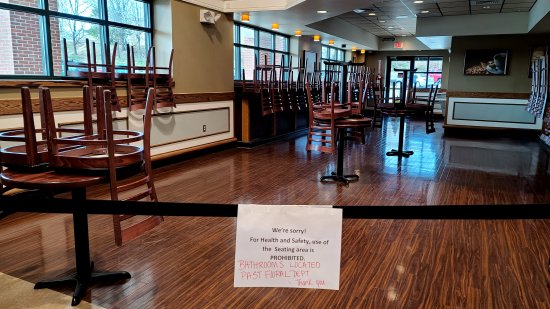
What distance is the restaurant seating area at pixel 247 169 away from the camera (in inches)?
67.2

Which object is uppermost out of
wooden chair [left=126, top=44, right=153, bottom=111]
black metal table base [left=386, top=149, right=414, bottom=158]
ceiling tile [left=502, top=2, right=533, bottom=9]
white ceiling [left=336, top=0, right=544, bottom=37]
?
white ceiling [left=336, top=0, right=544, bottom=37]

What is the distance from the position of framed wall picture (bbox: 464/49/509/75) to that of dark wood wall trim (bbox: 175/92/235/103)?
5.99 m

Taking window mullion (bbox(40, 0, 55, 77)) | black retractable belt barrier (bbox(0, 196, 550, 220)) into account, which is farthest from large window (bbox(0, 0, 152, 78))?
black retractable belt barrier (bbox(0, 196, 550, 220))

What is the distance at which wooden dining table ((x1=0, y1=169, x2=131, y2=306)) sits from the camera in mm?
1768

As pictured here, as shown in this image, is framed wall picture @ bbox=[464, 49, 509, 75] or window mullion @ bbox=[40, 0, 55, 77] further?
framed wall picture @ bbox=[464, 49, 509, 75]

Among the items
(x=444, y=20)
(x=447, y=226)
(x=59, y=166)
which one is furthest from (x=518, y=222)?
(x=444, y=20)

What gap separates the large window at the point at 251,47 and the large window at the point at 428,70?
22.8 ft

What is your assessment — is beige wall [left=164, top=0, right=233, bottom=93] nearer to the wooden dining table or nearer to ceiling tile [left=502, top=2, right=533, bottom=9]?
the wooden dining table

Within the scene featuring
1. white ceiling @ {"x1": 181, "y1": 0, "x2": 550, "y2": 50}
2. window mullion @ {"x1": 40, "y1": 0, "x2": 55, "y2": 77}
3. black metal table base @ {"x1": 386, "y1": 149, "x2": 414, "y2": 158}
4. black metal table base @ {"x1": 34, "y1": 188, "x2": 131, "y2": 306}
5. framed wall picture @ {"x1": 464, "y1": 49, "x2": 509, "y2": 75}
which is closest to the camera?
black metal table base @ {"x1": 34, "y1": 188, "x2": 131, "y2": 306}

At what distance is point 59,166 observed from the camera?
183 centimetres

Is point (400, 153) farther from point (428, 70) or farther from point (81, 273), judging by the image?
point (428, 70)

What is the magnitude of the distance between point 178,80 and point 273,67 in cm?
198

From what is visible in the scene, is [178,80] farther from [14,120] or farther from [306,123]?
[306,123]

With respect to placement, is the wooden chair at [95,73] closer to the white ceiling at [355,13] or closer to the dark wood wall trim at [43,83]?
the dark wood wall trim at [43,83]
